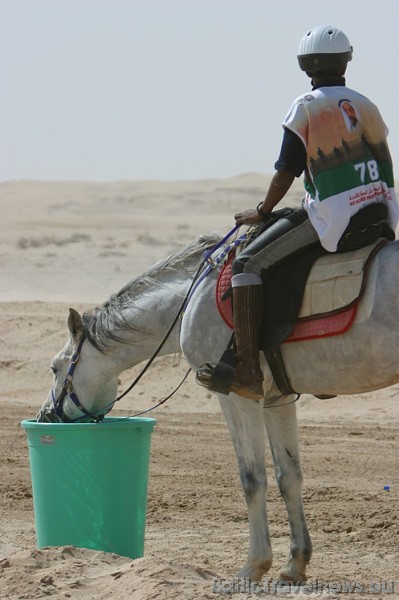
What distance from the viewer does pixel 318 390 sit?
21.6 feet

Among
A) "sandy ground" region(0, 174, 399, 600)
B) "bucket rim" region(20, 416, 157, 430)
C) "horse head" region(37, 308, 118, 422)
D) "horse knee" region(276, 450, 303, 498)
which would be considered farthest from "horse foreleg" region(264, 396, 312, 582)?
"horse head" region(37, 308, 118, 422)

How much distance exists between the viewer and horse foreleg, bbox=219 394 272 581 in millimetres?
6672

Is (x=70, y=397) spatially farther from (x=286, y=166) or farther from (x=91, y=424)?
(x=286, y=166)

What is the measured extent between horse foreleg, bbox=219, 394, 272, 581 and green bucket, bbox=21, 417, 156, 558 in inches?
33.4

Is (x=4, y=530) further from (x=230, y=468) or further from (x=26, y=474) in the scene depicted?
(x=230, y=468)

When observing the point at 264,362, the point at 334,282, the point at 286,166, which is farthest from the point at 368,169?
the point at 264,362

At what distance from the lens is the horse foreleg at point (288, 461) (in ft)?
23.0

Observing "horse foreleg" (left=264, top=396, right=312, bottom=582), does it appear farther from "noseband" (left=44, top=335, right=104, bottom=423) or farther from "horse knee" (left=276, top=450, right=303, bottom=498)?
"noseband" (left=44, top=335, right=104, bottom=423)

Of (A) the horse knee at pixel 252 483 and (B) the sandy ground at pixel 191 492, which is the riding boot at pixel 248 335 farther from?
(B) the sandy ground at pixel 191 492

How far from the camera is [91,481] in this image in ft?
24.0

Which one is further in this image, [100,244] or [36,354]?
[100,244]

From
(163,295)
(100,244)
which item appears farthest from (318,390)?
(100,244)

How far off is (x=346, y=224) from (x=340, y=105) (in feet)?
2.19

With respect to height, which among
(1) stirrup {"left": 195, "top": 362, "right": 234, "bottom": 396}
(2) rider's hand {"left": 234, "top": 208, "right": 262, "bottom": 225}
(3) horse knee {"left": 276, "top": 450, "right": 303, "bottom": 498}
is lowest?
(3) horse knee {"left": 276, "top": 450, "right": 303, "bottom": 498}
